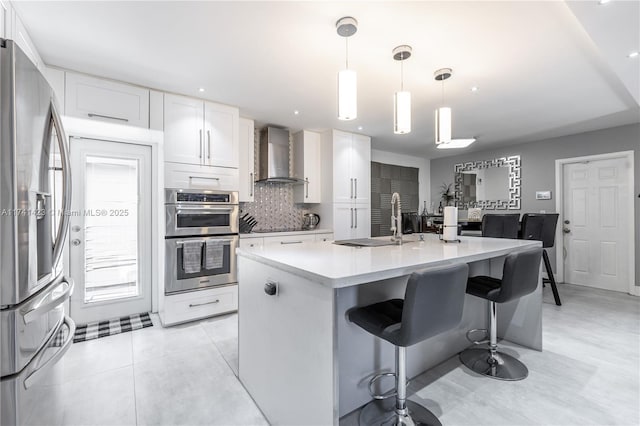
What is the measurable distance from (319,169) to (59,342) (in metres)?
3.60

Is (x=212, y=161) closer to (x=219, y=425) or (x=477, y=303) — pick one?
(x=219, y=425)

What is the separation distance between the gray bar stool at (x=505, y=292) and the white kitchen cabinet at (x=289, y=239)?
80.9 inches

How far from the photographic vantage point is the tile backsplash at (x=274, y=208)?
4283mm

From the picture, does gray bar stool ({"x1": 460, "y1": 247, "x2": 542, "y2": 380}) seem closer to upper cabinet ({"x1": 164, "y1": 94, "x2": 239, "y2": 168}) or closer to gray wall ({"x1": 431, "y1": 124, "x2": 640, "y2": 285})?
upper cabinet ({"x1": 164, "y1": 94, "x2": 239, "y2": 168})

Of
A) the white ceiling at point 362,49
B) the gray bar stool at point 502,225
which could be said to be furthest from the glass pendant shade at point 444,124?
the gray bar stool at point 502,225

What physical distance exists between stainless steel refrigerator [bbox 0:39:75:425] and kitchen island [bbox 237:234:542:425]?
92 centimetres

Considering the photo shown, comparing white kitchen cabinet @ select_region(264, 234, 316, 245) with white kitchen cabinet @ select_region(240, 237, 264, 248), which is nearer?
white kitchen cabinet @ select_region(240, 237, 264, 248)

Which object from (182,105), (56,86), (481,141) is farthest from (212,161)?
(481,141)

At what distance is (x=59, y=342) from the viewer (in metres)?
1.38

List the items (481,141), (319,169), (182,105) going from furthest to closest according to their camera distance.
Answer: (481,141)
(319,169)
(182,105)

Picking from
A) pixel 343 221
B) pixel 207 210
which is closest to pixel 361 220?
pixel 343 221

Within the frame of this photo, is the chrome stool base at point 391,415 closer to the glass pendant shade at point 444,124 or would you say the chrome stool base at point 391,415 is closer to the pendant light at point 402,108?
the pendant light at point 402,108

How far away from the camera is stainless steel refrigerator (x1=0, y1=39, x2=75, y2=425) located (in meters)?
1.03

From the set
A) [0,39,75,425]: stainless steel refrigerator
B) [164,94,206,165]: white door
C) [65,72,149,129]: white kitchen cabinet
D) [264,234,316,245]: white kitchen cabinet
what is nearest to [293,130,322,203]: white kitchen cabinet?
[264,234,316,245]: white kitchen cabinet
